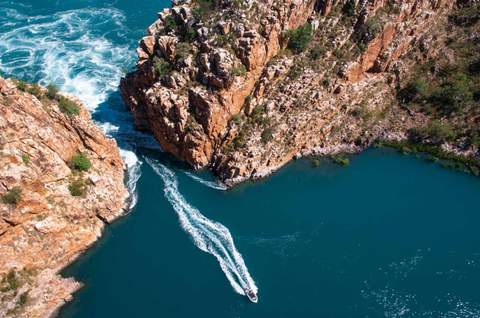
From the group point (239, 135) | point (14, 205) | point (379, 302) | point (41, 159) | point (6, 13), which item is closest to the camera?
point (379, 302)

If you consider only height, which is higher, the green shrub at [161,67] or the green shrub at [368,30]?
the green shrub at [368,30]

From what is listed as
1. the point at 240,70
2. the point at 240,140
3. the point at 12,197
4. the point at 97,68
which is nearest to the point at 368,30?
the point at 240,70

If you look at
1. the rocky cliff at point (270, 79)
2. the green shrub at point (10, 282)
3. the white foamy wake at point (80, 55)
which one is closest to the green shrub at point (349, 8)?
the rocky cliff at point (270, 79)

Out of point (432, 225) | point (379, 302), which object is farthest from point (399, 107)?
point (379, 302)

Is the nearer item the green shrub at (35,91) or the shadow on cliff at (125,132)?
the green shrub at (35,91)

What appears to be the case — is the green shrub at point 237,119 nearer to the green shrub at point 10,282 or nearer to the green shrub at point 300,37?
the green shrub at point 300,37

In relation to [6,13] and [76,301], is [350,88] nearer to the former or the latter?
[76,301]
